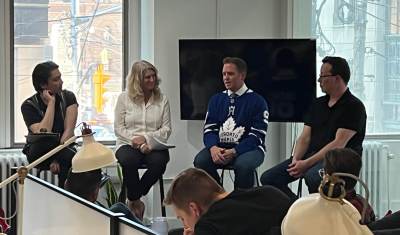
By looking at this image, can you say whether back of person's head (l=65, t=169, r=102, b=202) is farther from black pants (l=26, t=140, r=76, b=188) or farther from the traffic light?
the traffic light

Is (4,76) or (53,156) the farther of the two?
(4,76)

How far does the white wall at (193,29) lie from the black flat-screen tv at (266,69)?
25cm

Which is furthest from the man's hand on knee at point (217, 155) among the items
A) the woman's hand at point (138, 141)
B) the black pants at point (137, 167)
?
the woman's hand at point (138, 141)

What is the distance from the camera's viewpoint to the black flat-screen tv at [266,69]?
5.59m

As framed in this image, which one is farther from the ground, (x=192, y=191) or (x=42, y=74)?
(x=42, y=74)

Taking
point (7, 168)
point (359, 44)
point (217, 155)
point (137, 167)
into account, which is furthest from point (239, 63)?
point (7, 168)

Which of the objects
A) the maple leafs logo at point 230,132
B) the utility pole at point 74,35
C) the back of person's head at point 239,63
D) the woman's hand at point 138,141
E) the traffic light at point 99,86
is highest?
the utility pole at point 74,35

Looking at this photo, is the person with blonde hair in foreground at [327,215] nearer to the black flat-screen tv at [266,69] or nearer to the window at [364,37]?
the black flat-screen tv at [266,69]

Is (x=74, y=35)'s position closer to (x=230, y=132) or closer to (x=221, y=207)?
(x=230, y=132)

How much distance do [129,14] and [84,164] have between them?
156 inches

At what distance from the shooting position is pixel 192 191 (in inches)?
102

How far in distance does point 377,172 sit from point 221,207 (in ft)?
13.2

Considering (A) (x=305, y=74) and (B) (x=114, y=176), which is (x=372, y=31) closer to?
(A) (x=305, y=74)

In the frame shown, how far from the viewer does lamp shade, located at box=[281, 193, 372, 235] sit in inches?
46.3
